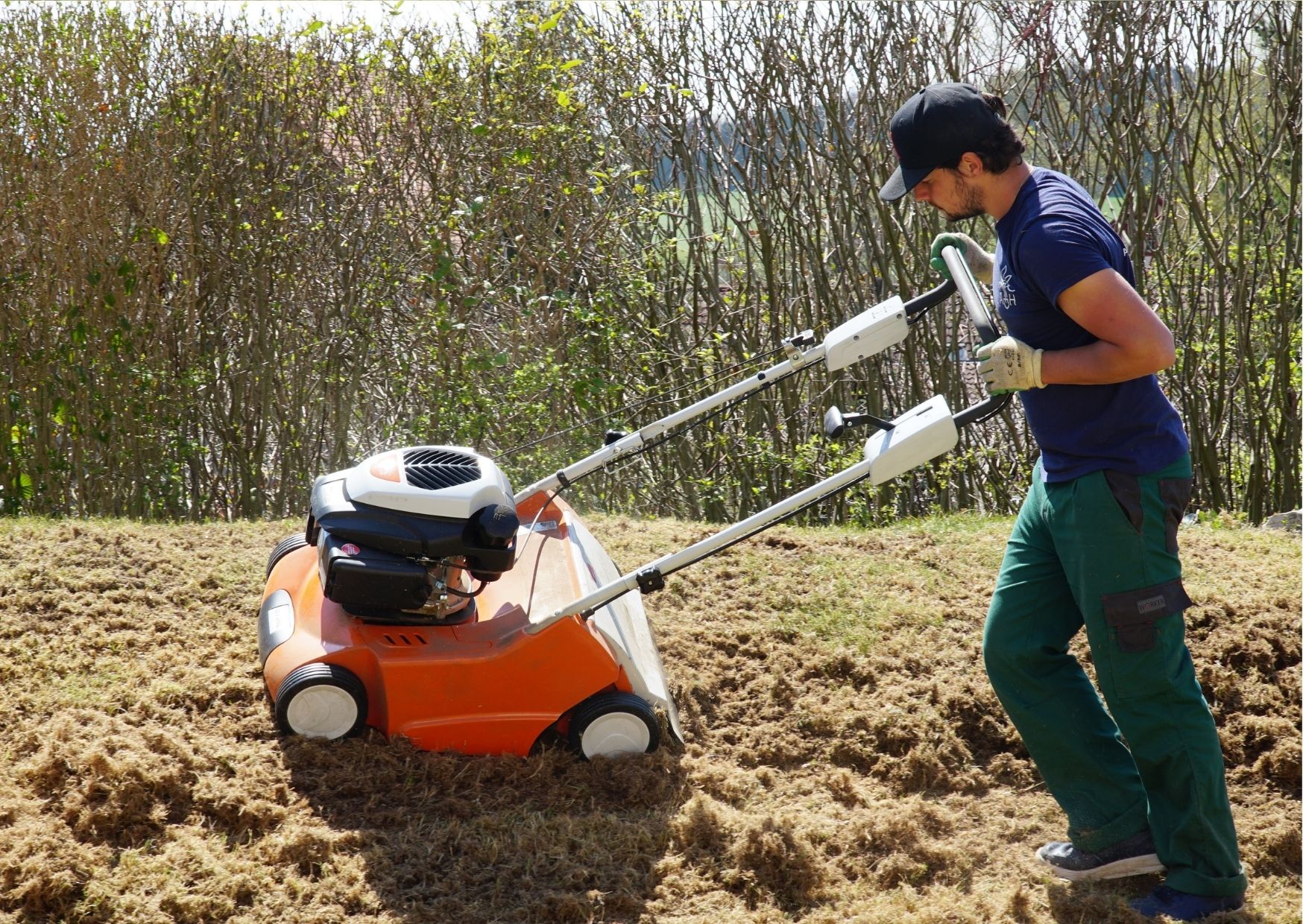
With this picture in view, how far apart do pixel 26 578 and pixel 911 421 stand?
2.75m

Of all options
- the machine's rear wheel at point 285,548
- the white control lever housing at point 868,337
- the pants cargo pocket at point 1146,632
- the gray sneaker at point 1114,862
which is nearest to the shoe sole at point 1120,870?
the gray sneaker at point 1114,862

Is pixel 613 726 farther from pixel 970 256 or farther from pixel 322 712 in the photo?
pixel 970 256

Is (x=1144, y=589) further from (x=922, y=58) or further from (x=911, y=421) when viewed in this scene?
(x=922, y=58)

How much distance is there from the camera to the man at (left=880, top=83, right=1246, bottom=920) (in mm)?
2131

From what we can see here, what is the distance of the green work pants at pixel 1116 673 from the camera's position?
7.28 ft

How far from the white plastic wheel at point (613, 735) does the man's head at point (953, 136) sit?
1446mm

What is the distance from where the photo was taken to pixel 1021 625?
245 centimetres

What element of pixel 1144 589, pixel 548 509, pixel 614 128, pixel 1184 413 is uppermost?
pixel 614 128

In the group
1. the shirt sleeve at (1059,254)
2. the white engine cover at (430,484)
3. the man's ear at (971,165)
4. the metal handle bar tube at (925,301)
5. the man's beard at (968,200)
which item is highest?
Answer: the man's ear at (971,165)

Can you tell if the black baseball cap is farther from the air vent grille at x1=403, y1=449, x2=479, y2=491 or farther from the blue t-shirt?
the air vent grille at x1=403, y1=449, x2=479, y2=491

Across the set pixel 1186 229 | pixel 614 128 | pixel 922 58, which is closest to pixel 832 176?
pixel 922 58

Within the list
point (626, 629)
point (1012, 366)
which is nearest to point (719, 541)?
point (626, 629)

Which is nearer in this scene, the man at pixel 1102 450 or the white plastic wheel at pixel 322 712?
the man at pixel 1102 450

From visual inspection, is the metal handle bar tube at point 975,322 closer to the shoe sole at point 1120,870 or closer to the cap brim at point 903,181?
the cap brim at point 903,181
